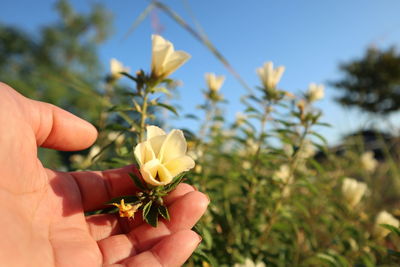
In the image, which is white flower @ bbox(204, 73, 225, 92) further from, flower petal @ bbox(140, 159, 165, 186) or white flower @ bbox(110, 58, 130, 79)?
flower petal @ bbox(140, 159, 165, 186)

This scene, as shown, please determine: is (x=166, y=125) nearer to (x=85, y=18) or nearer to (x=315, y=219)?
(x=315, y=219)

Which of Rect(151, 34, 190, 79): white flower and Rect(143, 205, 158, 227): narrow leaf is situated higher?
Rect(151, 34, 190, 79): white flower

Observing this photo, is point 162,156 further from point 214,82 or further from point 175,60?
point 214,82

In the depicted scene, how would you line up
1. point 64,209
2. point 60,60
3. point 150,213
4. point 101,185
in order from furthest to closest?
1. point 60,60
2. point 101,185
3. point 64,209
4. point 150,213

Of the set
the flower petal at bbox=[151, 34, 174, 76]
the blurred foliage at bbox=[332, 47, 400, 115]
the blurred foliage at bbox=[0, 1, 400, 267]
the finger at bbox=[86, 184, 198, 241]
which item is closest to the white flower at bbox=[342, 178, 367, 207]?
the blurred foliage at bbox=[0, 1, 400, 267]

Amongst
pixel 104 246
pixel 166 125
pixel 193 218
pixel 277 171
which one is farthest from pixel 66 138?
pixel 277 171

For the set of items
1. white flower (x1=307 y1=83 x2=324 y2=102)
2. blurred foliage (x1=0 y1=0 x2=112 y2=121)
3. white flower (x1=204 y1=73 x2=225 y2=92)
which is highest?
white flower (x1=307 y1=83 x2=324 y2=102)

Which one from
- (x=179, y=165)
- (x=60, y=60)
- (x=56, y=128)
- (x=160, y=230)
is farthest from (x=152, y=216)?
(x=60, y=60)
